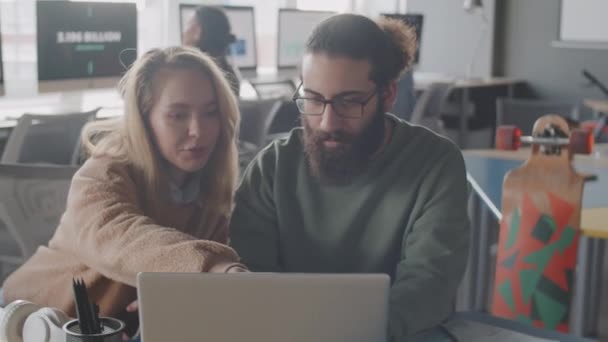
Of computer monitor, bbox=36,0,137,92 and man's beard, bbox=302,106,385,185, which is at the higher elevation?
computer monitor, bbox=36,0,137,92

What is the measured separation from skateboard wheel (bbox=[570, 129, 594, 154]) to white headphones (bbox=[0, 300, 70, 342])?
85 centimetres

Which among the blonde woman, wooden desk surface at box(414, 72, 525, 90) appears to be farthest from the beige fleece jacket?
wooden desk surface at box(414, 72, 525, 90)

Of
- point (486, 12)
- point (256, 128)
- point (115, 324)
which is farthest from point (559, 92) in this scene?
point (115, 324)

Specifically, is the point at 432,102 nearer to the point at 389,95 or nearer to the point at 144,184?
the point at 389,95

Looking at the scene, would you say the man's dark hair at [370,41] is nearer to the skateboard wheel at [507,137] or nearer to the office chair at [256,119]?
the skateboard wheel at [507,137]

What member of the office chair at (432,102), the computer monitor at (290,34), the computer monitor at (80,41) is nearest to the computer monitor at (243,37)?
the computer monitor at (290,34)

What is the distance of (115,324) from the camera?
846 millimetres

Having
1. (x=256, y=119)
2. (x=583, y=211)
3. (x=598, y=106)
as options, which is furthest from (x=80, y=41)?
(x=598, y=106)

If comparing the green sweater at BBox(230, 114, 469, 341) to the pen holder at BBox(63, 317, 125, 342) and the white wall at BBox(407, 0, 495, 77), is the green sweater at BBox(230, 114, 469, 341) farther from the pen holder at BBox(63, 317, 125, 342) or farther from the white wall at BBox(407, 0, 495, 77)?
the white wall at BBox(407, 0, 495, 77)

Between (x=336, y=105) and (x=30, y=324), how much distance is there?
496mm

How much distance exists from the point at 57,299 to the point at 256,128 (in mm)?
2122

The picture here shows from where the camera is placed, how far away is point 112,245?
1.01m

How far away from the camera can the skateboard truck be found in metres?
1.24

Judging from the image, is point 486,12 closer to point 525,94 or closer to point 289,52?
point 525,94
